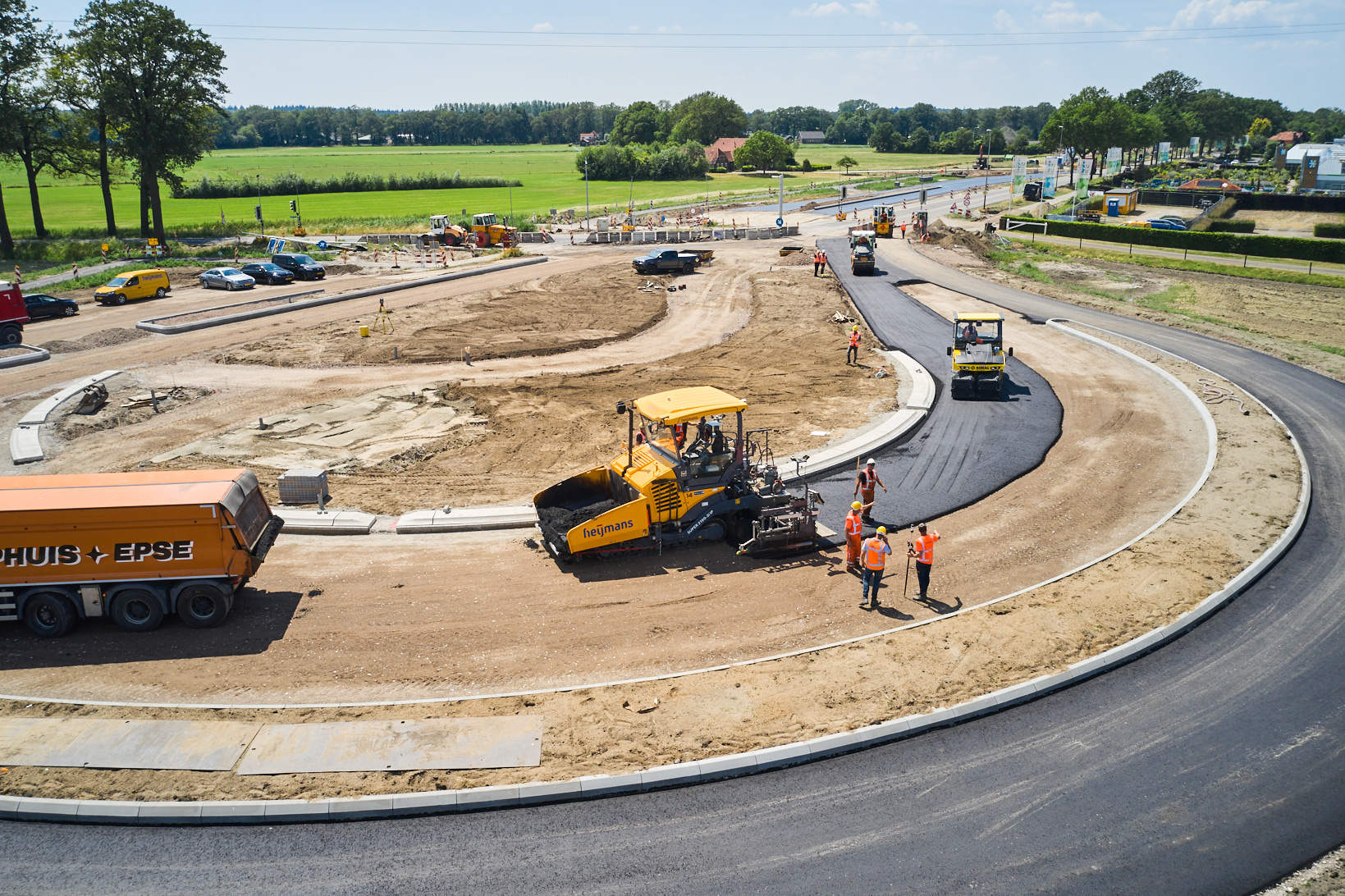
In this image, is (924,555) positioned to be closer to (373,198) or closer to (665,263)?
(665,263)

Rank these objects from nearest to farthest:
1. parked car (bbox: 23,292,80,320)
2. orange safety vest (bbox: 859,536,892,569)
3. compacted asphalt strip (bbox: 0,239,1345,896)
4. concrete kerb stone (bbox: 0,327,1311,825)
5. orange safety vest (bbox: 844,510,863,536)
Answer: compacted asphalt strip (bbox: 0,239,1345,896) < concrete kerb stone (bbox: 0,327,1311,825) < orange safety vest (bbox: 859,536,892,569) < orange safety vest (bbox: 844,510,863,536) < parked car (bbox: 23,292,80,320)

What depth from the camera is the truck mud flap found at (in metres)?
13.4

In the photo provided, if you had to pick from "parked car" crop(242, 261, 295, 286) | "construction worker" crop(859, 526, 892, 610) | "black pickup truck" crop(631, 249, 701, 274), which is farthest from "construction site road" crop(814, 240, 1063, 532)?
"parked car" crop(242, 261, 295, 286)

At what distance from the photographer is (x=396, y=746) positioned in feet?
32.3

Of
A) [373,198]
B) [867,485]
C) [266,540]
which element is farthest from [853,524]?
[373,198]

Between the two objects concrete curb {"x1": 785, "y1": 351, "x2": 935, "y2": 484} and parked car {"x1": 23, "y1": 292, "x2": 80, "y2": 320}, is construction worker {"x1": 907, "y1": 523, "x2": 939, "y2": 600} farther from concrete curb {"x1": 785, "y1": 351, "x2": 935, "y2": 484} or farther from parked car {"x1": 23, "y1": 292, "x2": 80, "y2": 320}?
parked car {"x1": 23, "y1": 292, "x2": 80, "y2": 320}

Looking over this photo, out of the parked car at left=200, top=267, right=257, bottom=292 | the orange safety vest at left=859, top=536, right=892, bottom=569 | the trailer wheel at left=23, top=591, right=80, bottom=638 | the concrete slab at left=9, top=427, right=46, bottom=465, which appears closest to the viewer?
the trailer wheel at left=23, top=591, right=80, bottom=638

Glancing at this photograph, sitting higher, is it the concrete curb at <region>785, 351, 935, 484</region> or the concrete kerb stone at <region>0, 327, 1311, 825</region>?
the concrete curb at <region>785, 351, 935, 484</region>

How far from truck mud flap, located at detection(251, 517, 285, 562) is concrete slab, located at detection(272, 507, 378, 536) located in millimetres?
1984

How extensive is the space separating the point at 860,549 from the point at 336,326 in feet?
92.9

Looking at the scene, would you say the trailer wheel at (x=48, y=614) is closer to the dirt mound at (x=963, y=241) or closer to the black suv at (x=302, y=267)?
the black suv at (x=302, y=267)

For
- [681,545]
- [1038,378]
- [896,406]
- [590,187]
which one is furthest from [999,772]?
[590,187]

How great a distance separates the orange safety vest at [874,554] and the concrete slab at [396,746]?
18.9 ft

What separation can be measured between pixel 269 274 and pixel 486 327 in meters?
18.2
